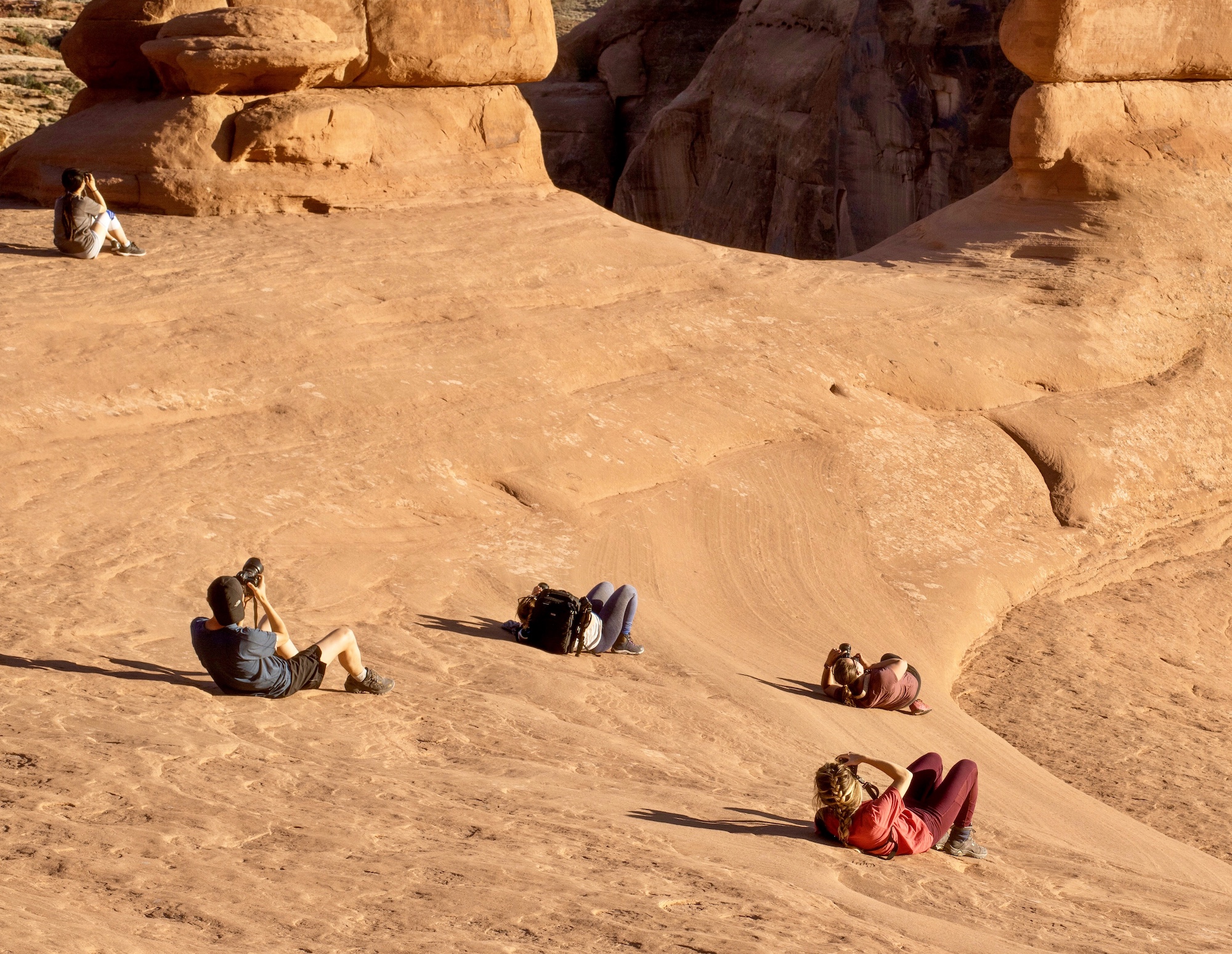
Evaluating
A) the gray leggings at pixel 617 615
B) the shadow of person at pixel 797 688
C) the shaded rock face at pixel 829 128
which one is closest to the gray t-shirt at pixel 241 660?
the gray leggings at pixel 617 615

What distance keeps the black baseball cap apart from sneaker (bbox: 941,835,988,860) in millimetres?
3519

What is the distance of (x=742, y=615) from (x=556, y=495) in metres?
1.64

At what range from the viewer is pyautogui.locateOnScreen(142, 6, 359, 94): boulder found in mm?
11500

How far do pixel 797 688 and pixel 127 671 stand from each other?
154 inches

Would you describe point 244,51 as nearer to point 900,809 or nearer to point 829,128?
point 900,809

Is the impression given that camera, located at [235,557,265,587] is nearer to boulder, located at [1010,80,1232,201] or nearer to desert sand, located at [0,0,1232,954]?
desert sand, located at [0,0,1232,954]

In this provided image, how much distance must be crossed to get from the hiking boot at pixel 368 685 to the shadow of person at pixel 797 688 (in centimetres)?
236

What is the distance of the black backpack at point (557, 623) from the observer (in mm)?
7762

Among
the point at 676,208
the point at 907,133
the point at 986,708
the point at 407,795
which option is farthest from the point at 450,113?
the point at 676,208

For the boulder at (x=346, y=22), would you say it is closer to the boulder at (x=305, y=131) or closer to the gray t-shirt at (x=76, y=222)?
the boulder at (x=305, y=131)

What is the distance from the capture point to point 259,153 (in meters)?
11.7

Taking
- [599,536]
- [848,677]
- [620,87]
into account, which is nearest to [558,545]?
[599,536]

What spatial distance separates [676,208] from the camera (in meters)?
27.7

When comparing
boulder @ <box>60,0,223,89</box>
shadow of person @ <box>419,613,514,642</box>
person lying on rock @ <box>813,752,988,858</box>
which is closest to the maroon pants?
person lying on rock @ <box>813,752,988,858</box>
